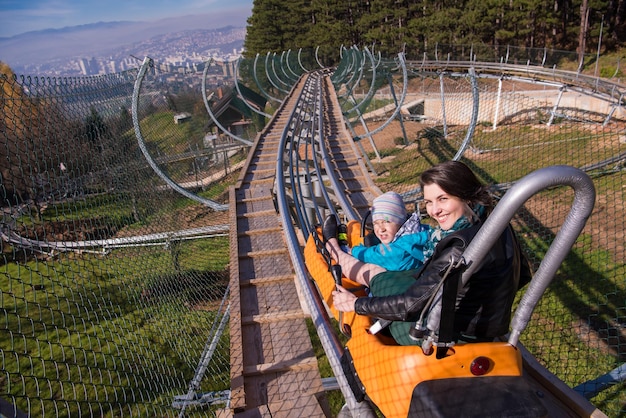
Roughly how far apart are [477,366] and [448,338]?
0.58ft

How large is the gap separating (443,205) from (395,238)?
564mm

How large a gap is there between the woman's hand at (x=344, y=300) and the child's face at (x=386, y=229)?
0.43 m

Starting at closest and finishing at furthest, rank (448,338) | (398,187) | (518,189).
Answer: (518,189), (448,338), (398,187)

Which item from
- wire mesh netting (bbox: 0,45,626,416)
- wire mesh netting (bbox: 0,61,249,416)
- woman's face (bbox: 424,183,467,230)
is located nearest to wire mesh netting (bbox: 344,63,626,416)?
wire mesh netting (bbox: 0,45,626,416)

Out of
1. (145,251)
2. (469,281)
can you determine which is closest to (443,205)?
(469,281)

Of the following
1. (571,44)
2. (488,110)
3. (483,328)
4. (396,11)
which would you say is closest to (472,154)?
(488,110)

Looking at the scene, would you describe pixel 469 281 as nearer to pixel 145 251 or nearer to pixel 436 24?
pixel 145 251

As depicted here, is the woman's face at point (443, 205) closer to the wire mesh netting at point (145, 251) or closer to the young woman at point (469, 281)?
the young woman at point (469, 281)

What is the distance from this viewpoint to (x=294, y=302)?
255 centimetres

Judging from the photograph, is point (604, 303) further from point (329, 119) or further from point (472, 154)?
point (472, 154)

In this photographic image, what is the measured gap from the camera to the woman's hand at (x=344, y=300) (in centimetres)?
174

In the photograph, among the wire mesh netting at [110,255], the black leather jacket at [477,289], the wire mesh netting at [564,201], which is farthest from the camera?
the wire mesh netting at [564,201]

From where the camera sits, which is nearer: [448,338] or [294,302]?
[448,338]

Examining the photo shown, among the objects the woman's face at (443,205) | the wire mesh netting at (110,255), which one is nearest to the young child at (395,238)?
the woman's face at (443,205)
